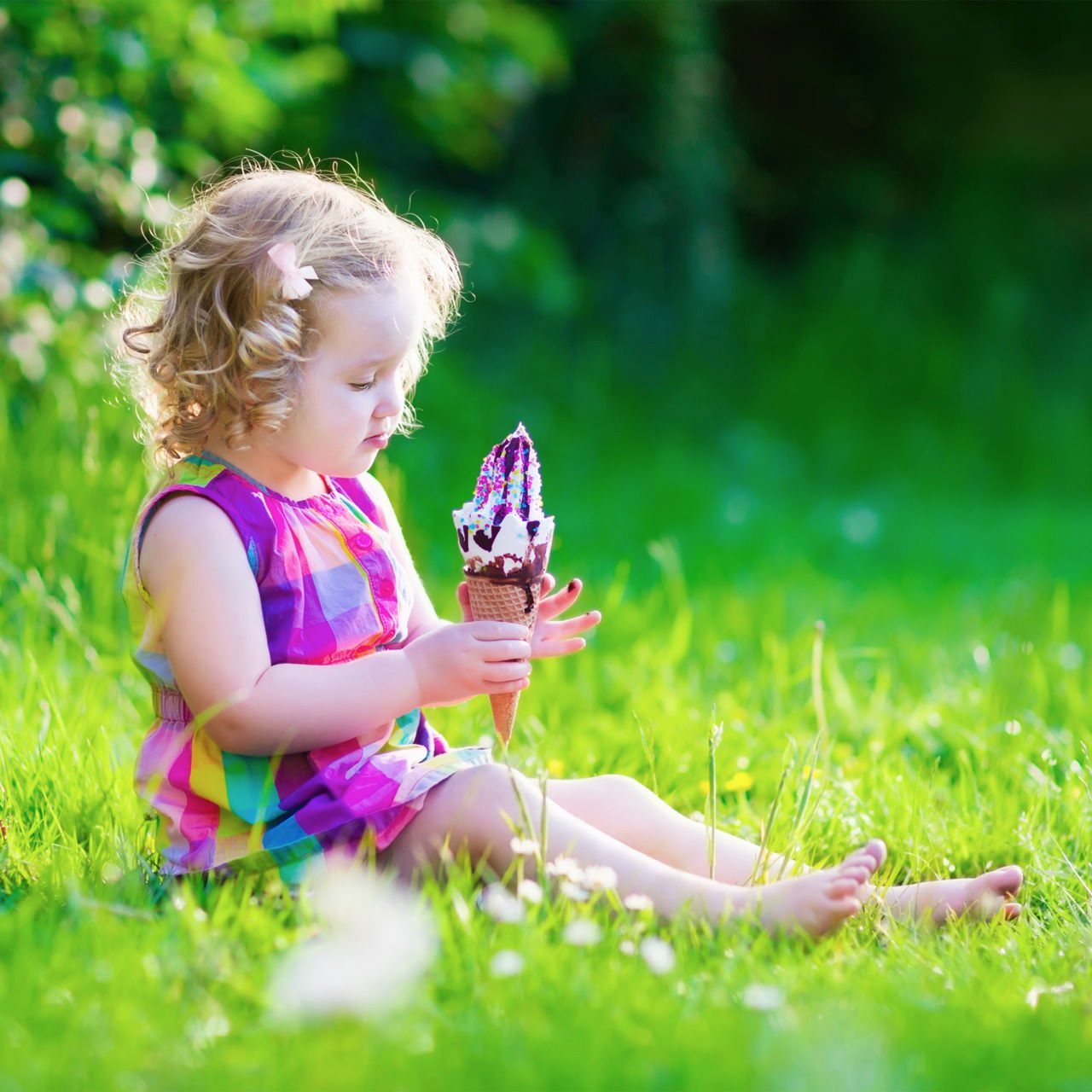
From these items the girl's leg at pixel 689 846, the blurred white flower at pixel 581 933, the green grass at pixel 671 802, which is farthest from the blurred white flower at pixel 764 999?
the girl's leg at pixel 689 846

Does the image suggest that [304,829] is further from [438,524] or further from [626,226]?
[626,226]

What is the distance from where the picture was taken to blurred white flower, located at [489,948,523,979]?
1.52 meters

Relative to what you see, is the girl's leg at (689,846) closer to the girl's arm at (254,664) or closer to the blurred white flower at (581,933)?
the girl's arm at (254,664)

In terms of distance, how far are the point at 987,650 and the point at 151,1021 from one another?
7.65ft

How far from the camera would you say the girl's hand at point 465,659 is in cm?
189

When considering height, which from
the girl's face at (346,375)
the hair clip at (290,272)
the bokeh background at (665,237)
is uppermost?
the hair clip at (290,272)

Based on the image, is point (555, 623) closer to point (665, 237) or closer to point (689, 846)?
point (689, 846)

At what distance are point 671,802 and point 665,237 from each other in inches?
203

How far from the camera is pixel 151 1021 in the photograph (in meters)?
1.44

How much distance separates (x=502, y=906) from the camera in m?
1.62

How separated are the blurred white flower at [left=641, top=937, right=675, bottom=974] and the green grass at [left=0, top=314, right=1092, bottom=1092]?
0.06 feet

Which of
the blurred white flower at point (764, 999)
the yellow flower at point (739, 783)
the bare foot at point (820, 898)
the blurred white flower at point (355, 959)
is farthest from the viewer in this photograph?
the yellow flower at point (739, 783)

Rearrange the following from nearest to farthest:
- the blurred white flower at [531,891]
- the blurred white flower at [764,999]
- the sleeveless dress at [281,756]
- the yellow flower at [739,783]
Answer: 1. the blurred white flower at [764,999]
2. the blurred white flower at [531,891]
3. the sleeveless dress at [281,756]
4. the yellow flower at [739,783]

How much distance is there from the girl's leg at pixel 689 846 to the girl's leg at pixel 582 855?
137 mm
